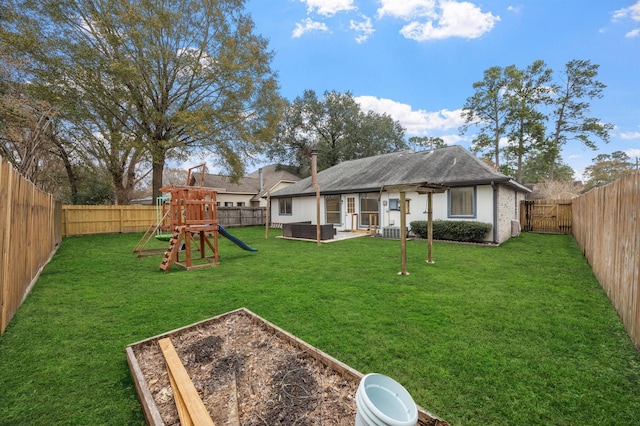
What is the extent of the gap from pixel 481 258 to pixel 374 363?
6.09 metres

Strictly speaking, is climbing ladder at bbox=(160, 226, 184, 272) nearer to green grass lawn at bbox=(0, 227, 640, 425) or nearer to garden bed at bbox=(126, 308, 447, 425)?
green grass lawn at bbox=(0, 227, 640, 425)

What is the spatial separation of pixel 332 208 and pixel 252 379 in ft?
42.8

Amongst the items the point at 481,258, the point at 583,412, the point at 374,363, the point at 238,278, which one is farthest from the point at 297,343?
the point at 481,258

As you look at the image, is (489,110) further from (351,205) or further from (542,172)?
(542,172)

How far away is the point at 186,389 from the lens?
6.68 ft

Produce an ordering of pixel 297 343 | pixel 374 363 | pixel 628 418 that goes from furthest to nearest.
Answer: pixel 297 343 → pixel 374 363 → pixel 628 418

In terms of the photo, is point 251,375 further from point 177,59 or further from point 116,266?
point 177,59

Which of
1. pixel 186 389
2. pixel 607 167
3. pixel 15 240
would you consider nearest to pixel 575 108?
pixel 607 167

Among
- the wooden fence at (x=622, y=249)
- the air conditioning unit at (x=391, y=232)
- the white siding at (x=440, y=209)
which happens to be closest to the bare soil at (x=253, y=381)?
the wooden fence at (x=622, y=249)

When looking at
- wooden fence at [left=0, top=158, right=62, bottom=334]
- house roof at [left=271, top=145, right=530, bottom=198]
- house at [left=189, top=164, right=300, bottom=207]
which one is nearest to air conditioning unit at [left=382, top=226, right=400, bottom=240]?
house roof at [left=271, top=145, right=530, bottom=198]

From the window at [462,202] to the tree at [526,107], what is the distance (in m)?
16.0

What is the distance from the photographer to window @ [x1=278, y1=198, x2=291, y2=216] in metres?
17.7

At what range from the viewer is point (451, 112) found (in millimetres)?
26750

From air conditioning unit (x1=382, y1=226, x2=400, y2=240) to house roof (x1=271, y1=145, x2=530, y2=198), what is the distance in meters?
1.83
